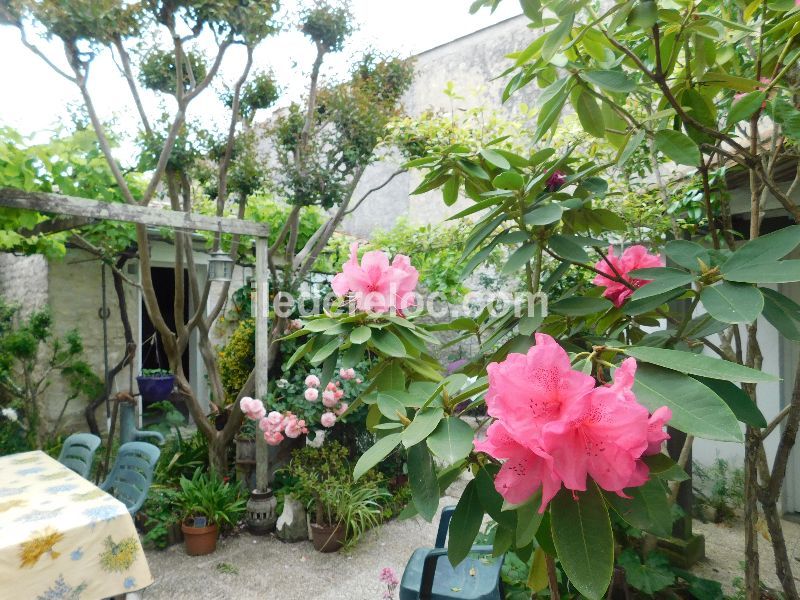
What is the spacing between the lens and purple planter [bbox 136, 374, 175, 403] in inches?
226

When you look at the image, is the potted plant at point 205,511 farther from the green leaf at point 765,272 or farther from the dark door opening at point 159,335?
the green leaf at point 765,272

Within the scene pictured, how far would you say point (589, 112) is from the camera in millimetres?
1098

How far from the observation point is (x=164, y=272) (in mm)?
7930

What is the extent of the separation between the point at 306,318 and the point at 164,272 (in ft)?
24.9

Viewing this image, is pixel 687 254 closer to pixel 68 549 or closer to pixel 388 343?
pixel 388 343

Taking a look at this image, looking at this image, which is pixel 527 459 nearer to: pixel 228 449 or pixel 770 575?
pixel 770 575

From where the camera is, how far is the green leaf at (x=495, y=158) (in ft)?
3.46

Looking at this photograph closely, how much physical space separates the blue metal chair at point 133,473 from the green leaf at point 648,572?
2.67m

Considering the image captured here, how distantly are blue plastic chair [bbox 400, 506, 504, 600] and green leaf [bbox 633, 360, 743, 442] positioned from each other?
1.57 meters

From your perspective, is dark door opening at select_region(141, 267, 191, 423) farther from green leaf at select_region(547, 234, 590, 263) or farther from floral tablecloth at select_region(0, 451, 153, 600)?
green leaf at select_region(547, 234, 590, 263)

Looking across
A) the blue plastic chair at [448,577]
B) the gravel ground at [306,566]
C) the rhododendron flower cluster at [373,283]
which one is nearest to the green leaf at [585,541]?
the rhododendron flower cluster at [373,283]

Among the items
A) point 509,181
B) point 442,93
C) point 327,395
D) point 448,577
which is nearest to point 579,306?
point 509,181

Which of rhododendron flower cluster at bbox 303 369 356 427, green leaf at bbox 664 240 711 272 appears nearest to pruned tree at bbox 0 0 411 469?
rhododendron flower cluster at bbox 303 369 356 427

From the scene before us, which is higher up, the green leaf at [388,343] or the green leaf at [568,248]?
the green leaf at [568,248]
